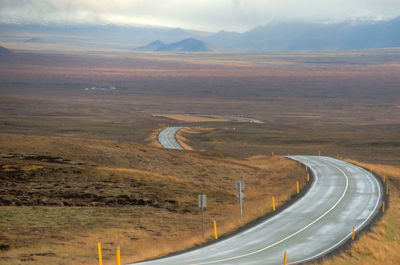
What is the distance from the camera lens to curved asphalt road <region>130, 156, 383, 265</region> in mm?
20281

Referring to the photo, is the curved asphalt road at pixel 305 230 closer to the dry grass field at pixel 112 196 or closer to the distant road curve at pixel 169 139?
the dry grass field at pixel 112 196

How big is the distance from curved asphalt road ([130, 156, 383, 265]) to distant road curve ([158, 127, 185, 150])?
36.6 meters

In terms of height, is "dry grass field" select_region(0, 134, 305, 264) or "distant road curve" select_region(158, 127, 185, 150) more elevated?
"dry grass field" select_region(0, 134, 305, 264)

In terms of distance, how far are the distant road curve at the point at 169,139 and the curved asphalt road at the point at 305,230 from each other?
120 feet

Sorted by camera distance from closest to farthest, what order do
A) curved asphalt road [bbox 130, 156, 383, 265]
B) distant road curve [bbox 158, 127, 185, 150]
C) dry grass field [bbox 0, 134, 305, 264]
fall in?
curved asphalt road [bbox 130, 156, 383, 265] → dry grass field [bbox 0, 134, 305, 264] → distant road curve [bbox 158, 127, 185, 150]

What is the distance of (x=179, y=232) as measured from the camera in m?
25.3

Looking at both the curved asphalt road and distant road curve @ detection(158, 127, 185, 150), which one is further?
distant road curve @ detection(158, 127, 185, 150)

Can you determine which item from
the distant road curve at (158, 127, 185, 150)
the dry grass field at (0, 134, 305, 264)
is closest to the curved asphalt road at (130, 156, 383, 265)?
the dry grass field at (0, 134, 305, 264)

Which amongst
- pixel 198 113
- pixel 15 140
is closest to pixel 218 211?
pixel 15 140

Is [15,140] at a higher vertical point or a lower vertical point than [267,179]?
higher

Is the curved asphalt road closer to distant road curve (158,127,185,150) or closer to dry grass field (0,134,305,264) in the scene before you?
dry grass field (0,134,305,264)

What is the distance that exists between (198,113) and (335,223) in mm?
131735

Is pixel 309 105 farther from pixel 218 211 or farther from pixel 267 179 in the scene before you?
pixel 218 211

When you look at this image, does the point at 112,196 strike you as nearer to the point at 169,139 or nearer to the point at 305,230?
the point at 305,230
